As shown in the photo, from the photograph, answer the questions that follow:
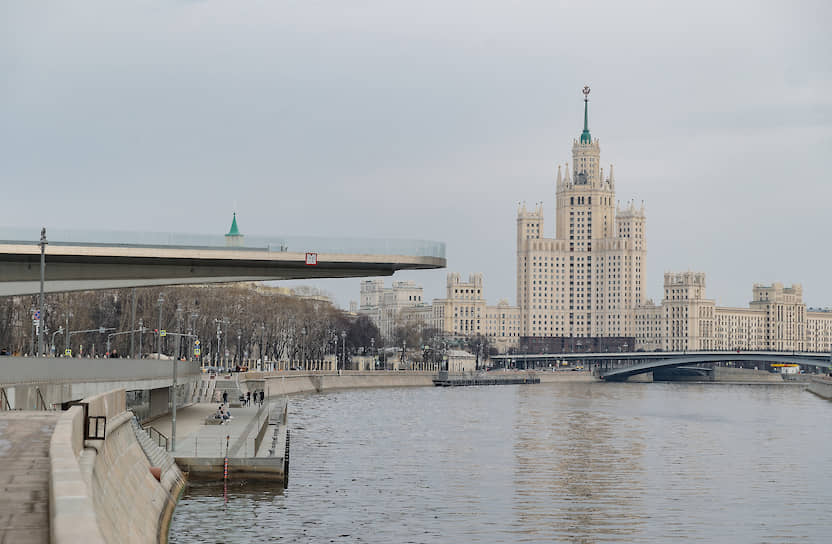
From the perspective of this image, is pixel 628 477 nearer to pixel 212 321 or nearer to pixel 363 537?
pixel 363 537

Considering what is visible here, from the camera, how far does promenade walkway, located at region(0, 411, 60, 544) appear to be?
16.4 metres

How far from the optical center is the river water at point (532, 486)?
3922 centimetres

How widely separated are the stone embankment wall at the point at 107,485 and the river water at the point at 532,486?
142cm

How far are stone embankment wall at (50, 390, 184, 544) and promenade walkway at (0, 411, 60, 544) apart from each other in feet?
1.90

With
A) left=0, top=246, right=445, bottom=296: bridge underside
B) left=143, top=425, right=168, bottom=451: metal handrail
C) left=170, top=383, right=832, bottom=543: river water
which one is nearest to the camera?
left=170, top=383, right=832, bottom=543: river water

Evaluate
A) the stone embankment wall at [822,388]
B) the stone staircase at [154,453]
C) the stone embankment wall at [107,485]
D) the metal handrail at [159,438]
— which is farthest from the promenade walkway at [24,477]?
the stone embankment wall at [822,388]

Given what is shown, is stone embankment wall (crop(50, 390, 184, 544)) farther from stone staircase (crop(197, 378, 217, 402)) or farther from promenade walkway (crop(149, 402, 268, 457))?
stone staircase (crop(197, 378, 217, 402))

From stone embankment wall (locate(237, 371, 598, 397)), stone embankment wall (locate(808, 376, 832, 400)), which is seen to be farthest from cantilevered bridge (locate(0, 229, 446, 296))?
stone embankment wall (locate(808, 376, 832, 400))

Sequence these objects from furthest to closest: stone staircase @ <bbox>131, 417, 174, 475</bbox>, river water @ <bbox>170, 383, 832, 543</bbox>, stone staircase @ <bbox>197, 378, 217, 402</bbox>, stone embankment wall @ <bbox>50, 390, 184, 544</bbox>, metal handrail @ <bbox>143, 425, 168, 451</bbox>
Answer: stone staircase @ <bbox>197, 378, 217, 402</bbox>
metal handrail @ <bbox>143, 425, 168, 451</bbox>
stone staircase @ <bbox>131, 417, 174, 475</bbox>
river water @ <bbox>170, 383, 832, 543</bbox>
stone embankment wall @ <bbox>50, 390, 184, 544</bbox>

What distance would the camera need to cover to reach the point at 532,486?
169ft

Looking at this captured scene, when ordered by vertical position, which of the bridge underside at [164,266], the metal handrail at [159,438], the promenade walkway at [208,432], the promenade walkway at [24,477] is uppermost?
the bridge underside at [164,266]

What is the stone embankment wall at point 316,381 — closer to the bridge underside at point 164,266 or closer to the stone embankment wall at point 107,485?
the bridge underside at point 164,266

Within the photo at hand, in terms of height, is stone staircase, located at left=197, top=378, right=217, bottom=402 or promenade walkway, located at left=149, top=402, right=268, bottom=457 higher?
stone staircase, located at left=197, top=378, right=217, bottom=402

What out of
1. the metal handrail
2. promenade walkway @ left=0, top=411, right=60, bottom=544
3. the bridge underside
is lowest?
the metal handrail
